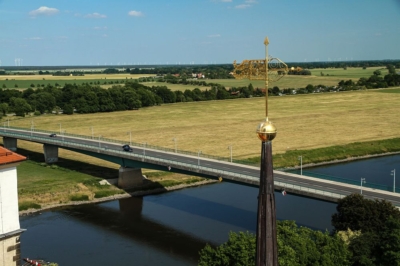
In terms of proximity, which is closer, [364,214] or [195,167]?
[364,214]

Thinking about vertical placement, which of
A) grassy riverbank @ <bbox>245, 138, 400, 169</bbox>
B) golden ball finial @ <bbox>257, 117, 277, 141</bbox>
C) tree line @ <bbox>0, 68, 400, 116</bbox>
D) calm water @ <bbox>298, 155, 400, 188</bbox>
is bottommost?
calm water @ <bbox>298, 155, 400, 188</bbox>

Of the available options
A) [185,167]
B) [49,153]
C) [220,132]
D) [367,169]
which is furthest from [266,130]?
[220,132]

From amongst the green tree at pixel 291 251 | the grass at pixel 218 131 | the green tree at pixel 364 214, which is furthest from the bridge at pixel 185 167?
the green tree at pixel 291 251

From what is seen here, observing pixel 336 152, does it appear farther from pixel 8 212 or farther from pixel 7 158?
pixel 7 158

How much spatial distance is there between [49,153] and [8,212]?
54010 mm

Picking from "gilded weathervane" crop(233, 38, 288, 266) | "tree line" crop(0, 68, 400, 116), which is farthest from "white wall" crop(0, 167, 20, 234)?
"tree line" crop(0, 68, 400, 116)

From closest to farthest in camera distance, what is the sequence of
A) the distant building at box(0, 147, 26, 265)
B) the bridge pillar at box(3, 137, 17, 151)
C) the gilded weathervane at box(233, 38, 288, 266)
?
the gilded weathervane at box(233, 38, 288, 266) → the distant building at box(0, 147, 26, 265) → the bridge pillar at box(3, 137, 17, 151)

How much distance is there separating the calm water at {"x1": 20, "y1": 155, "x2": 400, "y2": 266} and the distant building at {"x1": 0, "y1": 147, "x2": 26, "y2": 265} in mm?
15749

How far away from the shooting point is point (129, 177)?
65125 mm

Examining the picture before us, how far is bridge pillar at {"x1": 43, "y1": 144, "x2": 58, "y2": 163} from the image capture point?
256ft

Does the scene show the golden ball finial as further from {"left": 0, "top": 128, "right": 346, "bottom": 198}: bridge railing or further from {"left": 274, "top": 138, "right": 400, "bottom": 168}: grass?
{"left": 274, "top": 138, "right": 400, "bottom": 168}: grass

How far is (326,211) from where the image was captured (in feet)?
167

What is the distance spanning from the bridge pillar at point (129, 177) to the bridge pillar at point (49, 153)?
17.4m

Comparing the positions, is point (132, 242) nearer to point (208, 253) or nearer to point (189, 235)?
point (189, 235)
